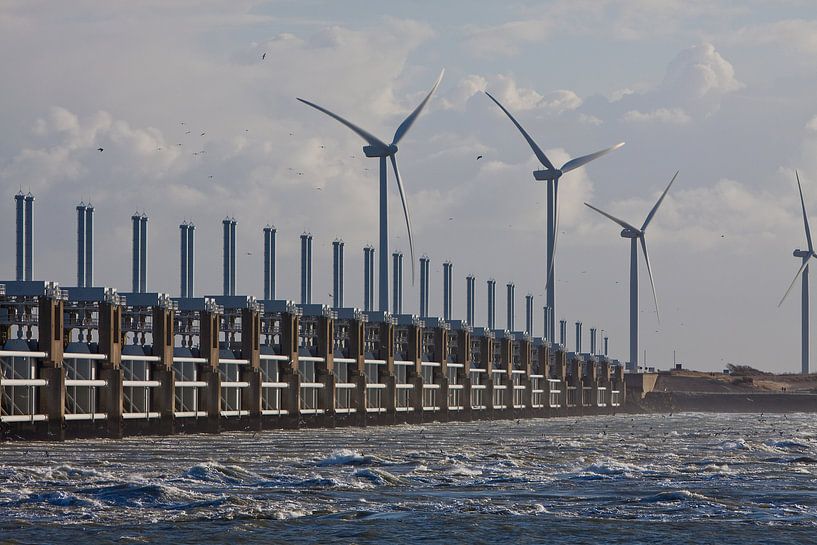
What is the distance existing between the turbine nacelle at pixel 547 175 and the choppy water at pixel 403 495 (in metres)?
111

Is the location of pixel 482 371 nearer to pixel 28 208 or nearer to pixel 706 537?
pixel 28 208

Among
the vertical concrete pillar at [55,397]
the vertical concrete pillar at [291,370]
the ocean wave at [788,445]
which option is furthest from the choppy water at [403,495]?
the vertical concrete pillar at [291,370]

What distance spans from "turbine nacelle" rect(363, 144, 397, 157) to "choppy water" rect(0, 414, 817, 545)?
240ft

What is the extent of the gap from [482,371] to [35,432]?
98.6 m

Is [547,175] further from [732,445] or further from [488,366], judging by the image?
[732,445]

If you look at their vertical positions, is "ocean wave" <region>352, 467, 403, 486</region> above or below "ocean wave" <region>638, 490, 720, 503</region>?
below

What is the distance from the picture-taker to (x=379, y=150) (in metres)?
152

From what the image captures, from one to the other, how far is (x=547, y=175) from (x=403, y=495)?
476 ft

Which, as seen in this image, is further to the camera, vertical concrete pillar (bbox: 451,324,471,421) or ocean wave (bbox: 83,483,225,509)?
vertical concrete pillar (bbox: 451,324,471,421)

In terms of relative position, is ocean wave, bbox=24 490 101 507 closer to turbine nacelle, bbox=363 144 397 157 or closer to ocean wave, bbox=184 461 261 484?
ocean wave, bbox=184 461 261 484

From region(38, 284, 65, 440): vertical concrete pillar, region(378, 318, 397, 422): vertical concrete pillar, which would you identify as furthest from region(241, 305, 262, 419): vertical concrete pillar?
region(38, 284, 65, 440): vertical concrete pillar

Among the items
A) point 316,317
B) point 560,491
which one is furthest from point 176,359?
point 560,491

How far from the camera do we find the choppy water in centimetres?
3994

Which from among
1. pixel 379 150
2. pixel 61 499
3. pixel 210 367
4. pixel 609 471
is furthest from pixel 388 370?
pixel 61 499
